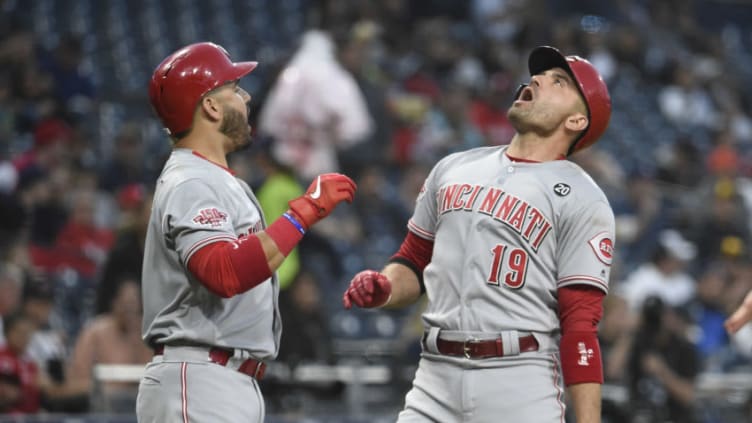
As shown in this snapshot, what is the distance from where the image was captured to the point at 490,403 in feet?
11.9

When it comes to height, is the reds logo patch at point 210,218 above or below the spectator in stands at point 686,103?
below

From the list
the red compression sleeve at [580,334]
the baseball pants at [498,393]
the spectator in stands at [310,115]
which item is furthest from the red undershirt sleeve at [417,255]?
the spectator in stands at [310,115]

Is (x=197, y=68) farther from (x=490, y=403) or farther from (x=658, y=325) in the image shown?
(x=658, y=325)

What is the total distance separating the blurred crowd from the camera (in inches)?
281

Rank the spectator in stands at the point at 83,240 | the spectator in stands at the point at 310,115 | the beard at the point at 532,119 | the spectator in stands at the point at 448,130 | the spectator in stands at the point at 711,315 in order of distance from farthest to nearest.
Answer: the spectator in stands at the point at 448,130, the spectator in stands at the point at 711,315, the spectator in stands at the point at 83,240, the spectator in stands at the point at 310,115, the beard at the point at 532,119

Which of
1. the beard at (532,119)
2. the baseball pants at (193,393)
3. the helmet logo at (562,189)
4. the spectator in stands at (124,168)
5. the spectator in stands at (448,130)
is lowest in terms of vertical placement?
the baseball pants at (193,393)

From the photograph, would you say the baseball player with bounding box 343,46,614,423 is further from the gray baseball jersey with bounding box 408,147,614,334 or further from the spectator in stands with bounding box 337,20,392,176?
the spectator in stands with bounding box 337,20,392,176

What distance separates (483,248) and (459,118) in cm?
811

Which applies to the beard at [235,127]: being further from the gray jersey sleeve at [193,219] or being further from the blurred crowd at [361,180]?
the blurred crowd at [361,180]

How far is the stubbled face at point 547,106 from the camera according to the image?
3902mm

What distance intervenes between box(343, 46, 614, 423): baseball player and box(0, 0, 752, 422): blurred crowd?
3185 mm

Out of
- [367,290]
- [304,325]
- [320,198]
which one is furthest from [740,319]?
[304,325]

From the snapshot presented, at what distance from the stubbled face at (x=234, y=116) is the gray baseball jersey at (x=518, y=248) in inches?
28.3

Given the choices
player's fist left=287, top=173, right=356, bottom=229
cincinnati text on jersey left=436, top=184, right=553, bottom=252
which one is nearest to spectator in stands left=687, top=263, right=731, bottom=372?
cincinnati text on jersey left=436, top=184, right=553, bottom=252
